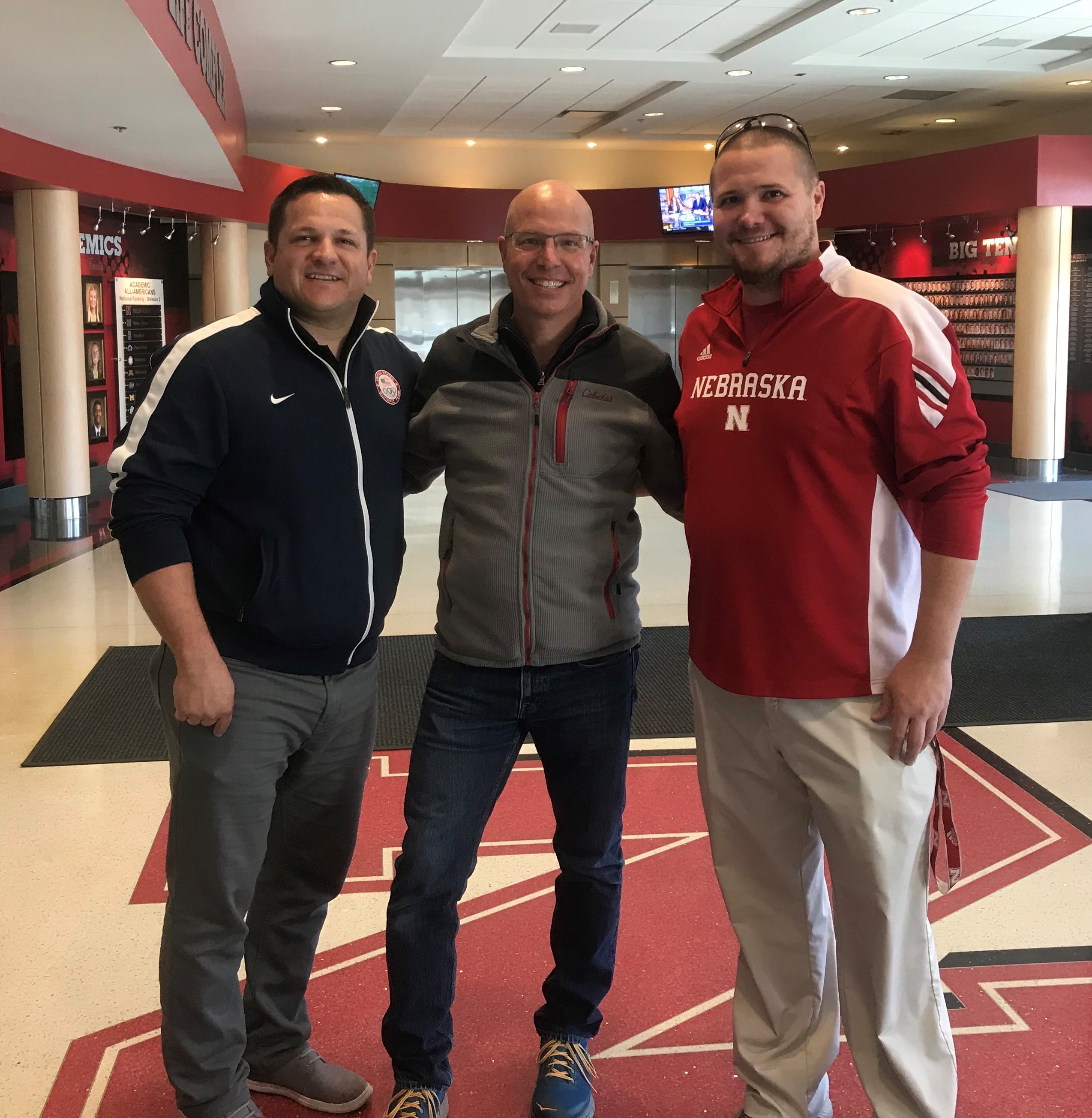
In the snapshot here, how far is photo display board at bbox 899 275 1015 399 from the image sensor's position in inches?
522

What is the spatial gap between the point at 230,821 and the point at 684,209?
13636 mm

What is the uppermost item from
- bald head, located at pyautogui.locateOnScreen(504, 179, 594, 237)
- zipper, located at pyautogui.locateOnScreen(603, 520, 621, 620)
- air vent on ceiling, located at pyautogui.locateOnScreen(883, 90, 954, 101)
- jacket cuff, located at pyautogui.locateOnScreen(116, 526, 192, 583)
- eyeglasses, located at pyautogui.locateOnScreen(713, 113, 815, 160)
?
air vent on ceiling, located at pyautogui.locateOnScreen(883, 90, 954, 101)

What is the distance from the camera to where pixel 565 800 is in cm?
213

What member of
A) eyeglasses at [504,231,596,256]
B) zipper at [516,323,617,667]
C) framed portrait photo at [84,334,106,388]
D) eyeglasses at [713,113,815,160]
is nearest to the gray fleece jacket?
zipper at [516,323,617,667]

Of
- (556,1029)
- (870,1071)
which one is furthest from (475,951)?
(870,1071)

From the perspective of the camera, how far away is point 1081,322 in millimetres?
12703

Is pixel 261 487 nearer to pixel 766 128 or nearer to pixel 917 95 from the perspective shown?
pixel 766 128

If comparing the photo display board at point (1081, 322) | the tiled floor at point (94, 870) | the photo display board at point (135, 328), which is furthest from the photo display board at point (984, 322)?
the photo display board at point (135, 328)

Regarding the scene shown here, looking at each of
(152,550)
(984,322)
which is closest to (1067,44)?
(984,322)

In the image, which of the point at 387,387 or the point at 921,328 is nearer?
the point at 921,328

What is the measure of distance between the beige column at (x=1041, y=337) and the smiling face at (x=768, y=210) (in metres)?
10.5

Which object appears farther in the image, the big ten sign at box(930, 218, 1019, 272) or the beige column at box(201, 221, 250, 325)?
the big ten sign at box(930, 218, 1019, 272)

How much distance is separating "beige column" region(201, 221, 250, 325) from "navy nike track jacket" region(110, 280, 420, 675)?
31.4 feet

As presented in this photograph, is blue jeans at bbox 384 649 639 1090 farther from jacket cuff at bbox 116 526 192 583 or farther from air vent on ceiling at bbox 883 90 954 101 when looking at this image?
air vent on ceiling at bbox 883 90 954 101
